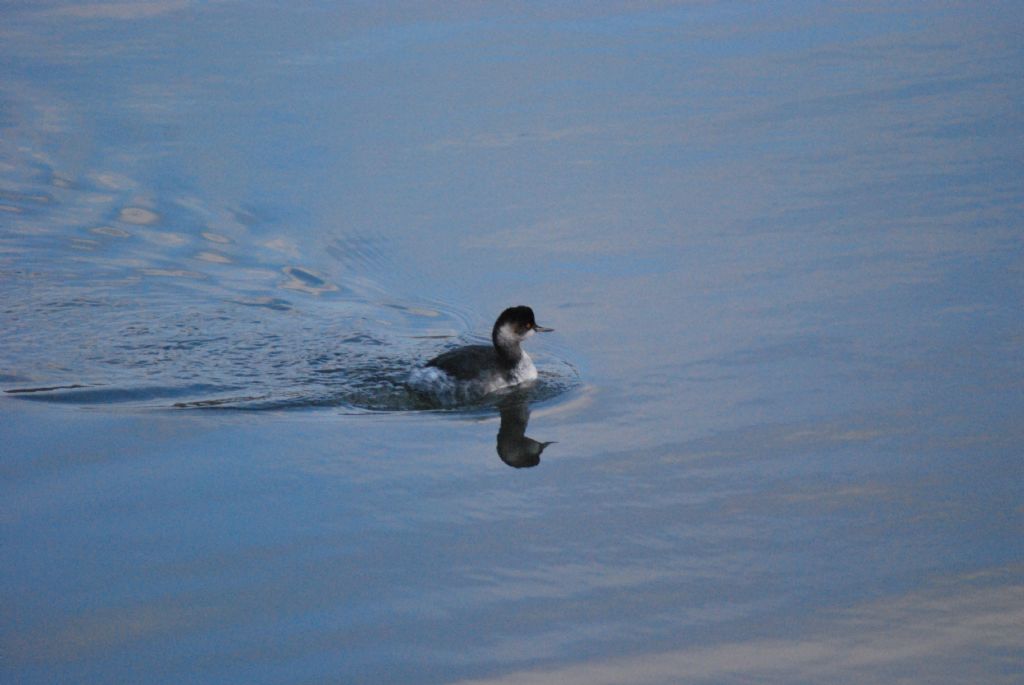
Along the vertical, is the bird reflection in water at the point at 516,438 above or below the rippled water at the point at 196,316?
below

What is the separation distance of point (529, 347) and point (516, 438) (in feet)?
6.85

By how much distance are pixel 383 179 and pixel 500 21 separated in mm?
6519

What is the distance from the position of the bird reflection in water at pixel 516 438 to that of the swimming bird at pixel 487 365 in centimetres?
19

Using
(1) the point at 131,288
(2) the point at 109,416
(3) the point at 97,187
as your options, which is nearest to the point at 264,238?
(1) the point at 131,288

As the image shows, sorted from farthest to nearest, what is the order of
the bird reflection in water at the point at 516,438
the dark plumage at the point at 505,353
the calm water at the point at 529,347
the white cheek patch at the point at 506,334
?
1. the white cheek patch at the point at 506,334
2. the dark plumage at the point at 505,353
3. the bird reflection in water at the point at 516,438
4. the calm water at the point at 529,347

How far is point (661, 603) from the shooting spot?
696cm

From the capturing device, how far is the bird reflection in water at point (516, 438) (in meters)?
9.03

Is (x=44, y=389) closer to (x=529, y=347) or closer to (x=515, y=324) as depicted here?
(x=515, y=324)

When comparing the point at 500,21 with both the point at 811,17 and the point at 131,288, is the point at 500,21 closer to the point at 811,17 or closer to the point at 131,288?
the point at 811,17

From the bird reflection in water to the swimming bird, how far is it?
0.19 metres

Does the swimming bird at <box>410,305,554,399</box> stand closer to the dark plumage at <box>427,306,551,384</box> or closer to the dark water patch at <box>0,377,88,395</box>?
the dark plumage at <box>427,306,551,384</box>

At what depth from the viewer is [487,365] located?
10.7m

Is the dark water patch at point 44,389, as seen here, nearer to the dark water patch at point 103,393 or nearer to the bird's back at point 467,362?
the dark water patch at point 103,393

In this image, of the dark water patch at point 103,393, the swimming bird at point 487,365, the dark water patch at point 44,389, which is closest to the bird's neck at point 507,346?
the swimming bird at point 487,365
